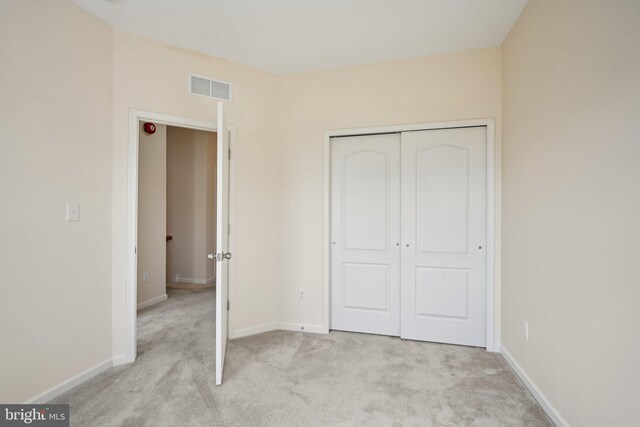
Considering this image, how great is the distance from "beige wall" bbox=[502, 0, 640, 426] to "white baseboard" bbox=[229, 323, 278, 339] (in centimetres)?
220

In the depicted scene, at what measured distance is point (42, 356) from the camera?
1956mm

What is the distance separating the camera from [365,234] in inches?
124

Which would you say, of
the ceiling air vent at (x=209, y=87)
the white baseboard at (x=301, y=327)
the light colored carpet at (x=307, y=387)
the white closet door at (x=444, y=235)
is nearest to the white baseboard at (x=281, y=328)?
the white baseboard at (x=301, y=327)

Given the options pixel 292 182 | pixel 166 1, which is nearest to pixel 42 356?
pixel 292 182

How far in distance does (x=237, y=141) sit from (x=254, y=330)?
6.30 ft

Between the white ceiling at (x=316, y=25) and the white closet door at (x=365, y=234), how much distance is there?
84 centimetres

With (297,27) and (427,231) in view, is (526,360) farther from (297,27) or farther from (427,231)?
(297,27)

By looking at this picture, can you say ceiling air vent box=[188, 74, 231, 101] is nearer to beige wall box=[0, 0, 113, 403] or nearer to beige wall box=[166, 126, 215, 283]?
beige wall box=[0, 0, 113, 403]

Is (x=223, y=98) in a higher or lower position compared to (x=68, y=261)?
higher

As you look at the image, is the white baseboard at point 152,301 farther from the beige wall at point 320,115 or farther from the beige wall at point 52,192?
the beige wall at point 320,115

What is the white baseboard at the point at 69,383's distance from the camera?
1.93 meters

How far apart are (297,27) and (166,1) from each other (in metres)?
0.97

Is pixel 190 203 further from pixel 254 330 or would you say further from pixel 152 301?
pixel 254 330

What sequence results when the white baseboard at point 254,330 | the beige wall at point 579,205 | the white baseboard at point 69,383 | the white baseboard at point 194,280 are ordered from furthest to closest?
the white baseboard at point 194,280 → the white baseboard at point 254,330 → the white baseboard at point 69,383 → the beige wall at point 579,205
